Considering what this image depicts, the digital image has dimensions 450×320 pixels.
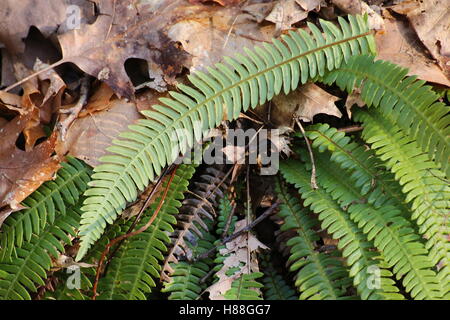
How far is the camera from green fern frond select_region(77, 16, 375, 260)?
204cm

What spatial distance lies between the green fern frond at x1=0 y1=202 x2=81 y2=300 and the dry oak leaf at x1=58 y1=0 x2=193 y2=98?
0.67 m

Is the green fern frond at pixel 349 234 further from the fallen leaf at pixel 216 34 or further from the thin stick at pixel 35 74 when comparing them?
the thin stick at pixel 35 74

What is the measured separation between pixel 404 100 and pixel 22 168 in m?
1.74

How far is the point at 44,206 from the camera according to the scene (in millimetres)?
2209

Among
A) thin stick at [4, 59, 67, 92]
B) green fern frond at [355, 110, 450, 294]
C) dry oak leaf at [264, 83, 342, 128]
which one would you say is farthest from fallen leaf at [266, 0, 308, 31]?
thin stick at [4, 59, 67, 92]

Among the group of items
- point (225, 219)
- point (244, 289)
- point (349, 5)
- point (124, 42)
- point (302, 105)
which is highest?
point (349, 5)

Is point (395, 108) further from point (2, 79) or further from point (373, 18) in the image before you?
point (2, 79)

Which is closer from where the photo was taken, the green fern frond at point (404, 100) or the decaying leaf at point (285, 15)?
the green fern frond at point (404, 100)

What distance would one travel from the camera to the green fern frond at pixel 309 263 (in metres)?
2.08

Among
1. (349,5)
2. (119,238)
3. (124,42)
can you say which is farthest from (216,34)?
(119,238)

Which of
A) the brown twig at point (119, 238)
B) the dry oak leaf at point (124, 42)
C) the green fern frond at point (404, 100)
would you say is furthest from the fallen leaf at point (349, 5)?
the brown twig at point (119, 238)

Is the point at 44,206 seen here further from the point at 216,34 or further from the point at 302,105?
the point at 302,105

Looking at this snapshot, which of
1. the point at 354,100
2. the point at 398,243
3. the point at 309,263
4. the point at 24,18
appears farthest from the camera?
the point at 24,18

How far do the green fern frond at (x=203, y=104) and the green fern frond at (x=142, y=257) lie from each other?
0.61ft
